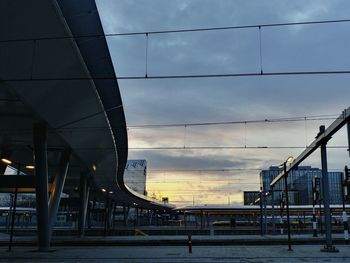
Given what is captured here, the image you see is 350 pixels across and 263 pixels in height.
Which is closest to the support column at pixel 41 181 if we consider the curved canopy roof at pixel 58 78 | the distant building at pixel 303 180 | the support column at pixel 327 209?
the curved canopy roof at pixel 58 78

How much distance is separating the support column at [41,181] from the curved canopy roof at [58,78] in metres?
0.74

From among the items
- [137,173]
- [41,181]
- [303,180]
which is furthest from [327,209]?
[137,173]

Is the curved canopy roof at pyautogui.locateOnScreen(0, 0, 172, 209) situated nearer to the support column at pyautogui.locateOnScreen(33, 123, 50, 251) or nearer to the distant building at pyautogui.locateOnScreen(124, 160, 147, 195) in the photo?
the support column at pyautogui.locateOnScreen(33, 123, 50, 251)

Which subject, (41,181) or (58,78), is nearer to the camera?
(58,78)

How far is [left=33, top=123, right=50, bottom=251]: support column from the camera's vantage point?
26.5 meters

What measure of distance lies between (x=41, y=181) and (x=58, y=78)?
11.1 metres

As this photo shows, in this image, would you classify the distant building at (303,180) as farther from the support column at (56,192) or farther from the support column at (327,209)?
the support column at (327,209)

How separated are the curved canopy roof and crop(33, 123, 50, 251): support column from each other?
735mm

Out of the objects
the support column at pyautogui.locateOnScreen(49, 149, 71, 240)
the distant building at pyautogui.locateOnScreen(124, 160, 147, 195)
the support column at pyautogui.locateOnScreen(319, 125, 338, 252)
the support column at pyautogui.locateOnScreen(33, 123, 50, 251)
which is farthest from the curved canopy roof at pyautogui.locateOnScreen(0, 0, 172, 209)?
the distant building at pyautogui.locateOnScreen(124, 160, 147, 195)

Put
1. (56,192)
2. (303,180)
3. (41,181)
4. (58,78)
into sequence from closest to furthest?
1. (58,78)
2. (41,181)
3. (56,192)
4. (303,180)

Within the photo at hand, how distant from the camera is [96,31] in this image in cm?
1650

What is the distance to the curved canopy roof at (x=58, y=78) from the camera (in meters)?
14.8

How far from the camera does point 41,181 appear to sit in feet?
90.1

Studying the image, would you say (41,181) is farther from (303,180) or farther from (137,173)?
(137,173)
